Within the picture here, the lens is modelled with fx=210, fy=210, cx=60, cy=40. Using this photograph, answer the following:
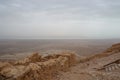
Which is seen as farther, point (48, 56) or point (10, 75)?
point (48, 56)

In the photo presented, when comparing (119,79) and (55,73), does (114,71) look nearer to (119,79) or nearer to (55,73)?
(119,79)

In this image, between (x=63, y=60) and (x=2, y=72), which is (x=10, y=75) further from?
(x=63, y=60)

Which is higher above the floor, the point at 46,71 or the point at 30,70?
the point at 30,70

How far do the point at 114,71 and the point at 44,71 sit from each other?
12.2 feet

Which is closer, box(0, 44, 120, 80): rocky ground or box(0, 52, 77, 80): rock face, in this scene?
box(0, 52, 77, 80): rock face

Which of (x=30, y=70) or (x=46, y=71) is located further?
(x=46, y=71)

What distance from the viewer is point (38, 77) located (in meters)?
9.03

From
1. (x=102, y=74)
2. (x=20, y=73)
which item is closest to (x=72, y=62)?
(x=102, y=74)

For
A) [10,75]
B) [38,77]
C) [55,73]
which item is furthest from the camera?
[55,73]

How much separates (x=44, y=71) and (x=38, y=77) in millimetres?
920

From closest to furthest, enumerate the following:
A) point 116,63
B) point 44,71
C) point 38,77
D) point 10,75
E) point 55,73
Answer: point 10,75 < point 38,77 < point 44,71 < point 55,73 < point 116,63

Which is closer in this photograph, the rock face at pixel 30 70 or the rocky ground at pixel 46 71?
the rock face at pixel 30 70

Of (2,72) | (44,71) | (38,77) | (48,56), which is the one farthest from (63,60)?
(2,72)

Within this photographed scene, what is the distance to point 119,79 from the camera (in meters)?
9.49
